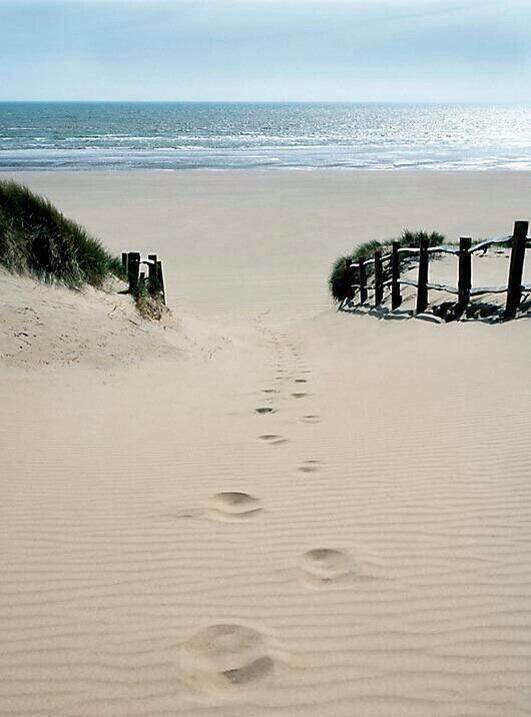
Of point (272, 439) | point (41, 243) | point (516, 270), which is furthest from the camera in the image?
point (41, 243)

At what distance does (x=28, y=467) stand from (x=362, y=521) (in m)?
2.40

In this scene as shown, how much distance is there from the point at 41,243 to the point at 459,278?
6.33 meters

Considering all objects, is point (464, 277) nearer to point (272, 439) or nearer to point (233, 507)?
point (272, 439)

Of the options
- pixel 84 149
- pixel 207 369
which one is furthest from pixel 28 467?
pixel 84 149

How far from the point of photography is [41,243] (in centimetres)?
994

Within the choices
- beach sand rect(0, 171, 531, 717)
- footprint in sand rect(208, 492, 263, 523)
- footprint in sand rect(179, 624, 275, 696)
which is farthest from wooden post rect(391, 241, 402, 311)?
footprint in sand rect(179, 624, 275, 696)

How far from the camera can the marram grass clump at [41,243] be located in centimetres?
954

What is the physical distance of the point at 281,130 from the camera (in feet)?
325

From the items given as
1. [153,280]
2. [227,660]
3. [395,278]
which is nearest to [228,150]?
[153,280]

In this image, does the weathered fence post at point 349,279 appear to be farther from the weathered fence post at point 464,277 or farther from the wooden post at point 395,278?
the weathered fence post at point 464,277

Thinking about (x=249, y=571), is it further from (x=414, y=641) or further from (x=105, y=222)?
(x=105, y=222)

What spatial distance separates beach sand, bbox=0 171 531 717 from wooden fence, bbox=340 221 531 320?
780mm

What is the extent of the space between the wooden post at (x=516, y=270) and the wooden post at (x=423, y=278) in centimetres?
172

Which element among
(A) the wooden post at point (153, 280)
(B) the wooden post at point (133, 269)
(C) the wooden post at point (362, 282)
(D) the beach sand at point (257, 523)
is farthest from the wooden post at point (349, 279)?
(B) the wooden post at point (133, 269)
